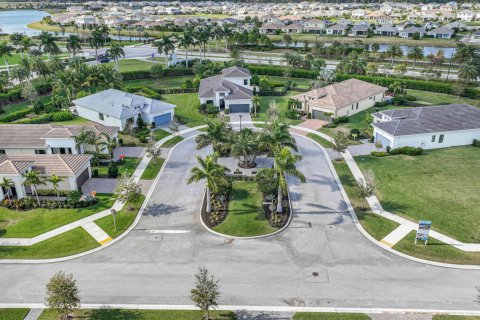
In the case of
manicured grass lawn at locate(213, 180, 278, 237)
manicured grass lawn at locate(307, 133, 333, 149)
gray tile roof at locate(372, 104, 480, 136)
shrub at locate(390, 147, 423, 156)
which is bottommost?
manicured grass lawn at locate(213, 180, 278, 237)

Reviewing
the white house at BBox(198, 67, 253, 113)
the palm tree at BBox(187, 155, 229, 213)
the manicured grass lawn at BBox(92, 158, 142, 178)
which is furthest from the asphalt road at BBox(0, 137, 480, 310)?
the white house at BBox(198, 67, 253, 113)

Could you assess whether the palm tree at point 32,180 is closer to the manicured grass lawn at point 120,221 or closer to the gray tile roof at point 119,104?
the manicured grass lawn at point 120,221

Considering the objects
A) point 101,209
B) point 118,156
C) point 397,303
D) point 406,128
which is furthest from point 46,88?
point 397,303

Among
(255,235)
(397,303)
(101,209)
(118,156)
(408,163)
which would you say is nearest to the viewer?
(397,303)

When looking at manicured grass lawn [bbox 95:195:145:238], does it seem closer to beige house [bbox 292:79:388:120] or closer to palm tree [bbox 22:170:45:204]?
palm tree [bbox 22:170:45:204]

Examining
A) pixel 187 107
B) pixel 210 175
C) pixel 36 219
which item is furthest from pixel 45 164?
pixel 187 107

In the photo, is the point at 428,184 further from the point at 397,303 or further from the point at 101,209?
the point at 101,209

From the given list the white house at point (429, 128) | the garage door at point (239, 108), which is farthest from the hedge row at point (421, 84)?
the garage door at point (239, 108)
